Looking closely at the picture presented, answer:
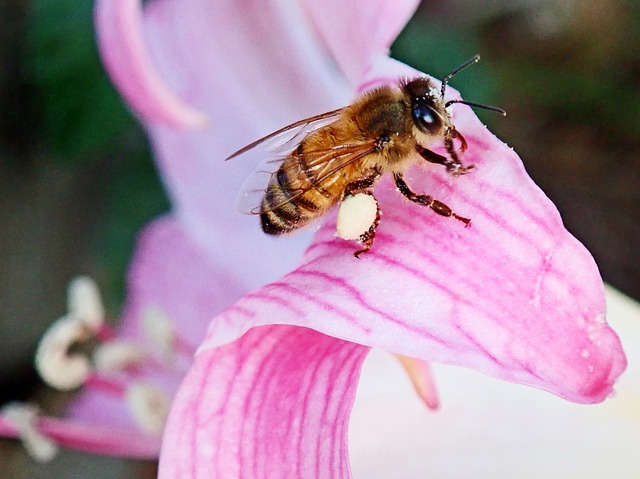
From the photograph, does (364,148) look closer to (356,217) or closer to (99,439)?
(356,217)

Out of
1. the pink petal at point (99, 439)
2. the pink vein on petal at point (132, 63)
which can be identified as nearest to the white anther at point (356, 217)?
the pink vein on petal at point (132, 63)

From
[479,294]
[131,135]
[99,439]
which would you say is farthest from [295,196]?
[131,135]

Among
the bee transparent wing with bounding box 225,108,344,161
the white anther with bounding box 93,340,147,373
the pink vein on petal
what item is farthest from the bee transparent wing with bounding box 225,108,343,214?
the white anther with bounding box 93,340,147,373

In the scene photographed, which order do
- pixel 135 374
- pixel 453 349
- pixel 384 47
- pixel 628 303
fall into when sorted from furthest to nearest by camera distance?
pixel 135 374 < pixel 628 303 < pixel 384 47 < pixel 453 349

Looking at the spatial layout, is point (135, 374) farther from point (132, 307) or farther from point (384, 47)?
point (384, 47)

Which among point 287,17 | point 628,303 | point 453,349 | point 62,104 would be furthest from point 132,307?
point 453,349
